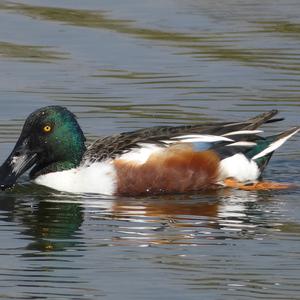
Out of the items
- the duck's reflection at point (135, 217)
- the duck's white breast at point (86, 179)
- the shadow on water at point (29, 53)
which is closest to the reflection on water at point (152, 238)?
the duck's reflection at point (135, 217)

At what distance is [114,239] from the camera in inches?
402

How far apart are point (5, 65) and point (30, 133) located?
11.8ft

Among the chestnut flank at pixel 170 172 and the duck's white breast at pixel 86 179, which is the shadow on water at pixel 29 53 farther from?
the chestnut flank at pixel 170 172

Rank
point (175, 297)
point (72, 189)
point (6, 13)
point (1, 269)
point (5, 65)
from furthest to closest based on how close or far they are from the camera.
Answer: point (6, 13) → point (5, 65) → point (72, 189) → point (1, 269) → point (175, 297)

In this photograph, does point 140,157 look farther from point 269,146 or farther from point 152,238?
point 152,238

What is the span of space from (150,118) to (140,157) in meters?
1.86

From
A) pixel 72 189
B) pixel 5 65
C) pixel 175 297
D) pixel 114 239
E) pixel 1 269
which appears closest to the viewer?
pixel 175 297

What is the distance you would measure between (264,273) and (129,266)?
0.82 meters

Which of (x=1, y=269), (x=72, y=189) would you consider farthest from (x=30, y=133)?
(x=1, y=269)

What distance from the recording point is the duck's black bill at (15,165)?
1179 centimetres

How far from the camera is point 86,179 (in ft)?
38.7

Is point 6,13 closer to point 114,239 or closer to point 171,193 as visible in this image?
point 171,193

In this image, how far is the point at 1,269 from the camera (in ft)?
30.9

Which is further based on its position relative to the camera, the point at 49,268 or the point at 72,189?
the point at 72,189
